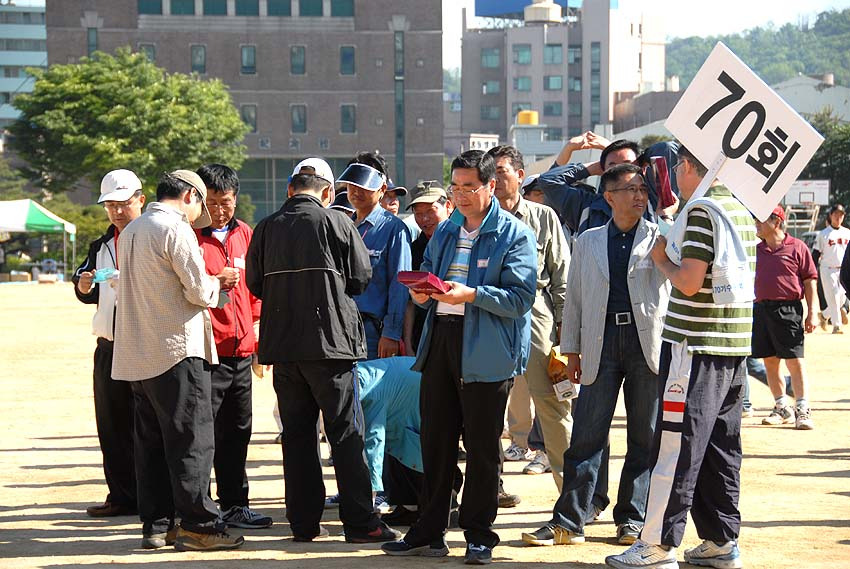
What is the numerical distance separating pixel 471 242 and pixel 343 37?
92708mm

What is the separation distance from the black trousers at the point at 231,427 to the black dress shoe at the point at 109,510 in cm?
77

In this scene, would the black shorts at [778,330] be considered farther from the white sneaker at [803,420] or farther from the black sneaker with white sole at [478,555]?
the black sneaker with white sole at [478,555]

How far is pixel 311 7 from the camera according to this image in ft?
319

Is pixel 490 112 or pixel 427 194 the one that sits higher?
pixel 490 112

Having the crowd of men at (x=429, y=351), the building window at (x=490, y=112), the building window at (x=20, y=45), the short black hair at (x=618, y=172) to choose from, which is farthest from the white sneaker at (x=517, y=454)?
the building window at (x=20, y=45)

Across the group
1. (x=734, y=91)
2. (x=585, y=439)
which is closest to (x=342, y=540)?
(x=585, y=439)

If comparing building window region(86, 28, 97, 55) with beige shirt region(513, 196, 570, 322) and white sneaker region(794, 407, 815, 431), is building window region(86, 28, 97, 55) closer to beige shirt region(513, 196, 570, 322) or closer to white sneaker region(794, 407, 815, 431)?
white sneaker region(794, 407, 815, 431)

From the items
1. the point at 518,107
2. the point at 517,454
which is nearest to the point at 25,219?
the point at 517,454

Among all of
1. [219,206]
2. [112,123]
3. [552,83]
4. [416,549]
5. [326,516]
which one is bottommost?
[326,516]

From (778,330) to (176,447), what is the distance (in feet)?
23.7

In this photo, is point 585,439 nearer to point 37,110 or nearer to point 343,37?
point 37,110

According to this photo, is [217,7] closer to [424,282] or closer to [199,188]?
[199,188]

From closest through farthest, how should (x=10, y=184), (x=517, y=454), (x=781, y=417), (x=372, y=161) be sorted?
1. (x=372, y=161)
2. (x=517, y=454)
3. (x=781, y=417)
4. (x=10, y=184)

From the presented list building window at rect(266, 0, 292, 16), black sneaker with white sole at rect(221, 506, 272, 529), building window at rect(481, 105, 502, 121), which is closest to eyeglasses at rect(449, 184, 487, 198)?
black sneaker with white sole at rect(221, 506, 272, 529)
